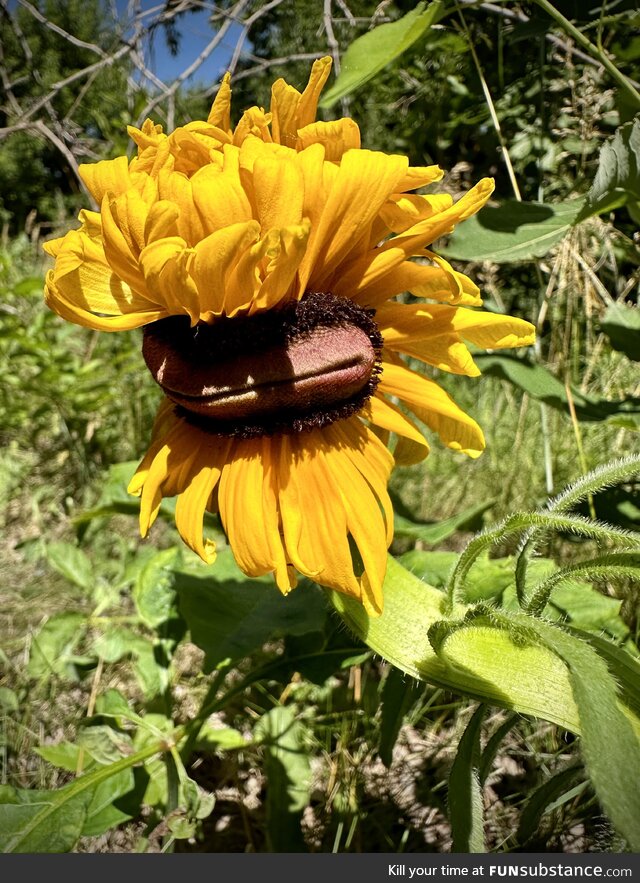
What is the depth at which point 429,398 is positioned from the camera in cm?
113

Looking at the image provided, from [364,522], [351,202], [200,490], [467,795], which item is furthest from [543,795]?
[351,202]

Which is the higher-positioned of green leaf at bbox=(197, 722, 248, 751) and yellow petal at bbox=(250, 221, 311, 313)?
yellow petal at bbox=(250, 221, 311, 313)

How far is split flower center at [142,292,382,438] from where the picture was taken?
984mm

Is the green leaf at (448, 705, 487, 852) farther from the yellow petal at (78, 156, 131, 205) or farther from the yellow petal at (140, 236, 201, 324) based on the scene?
the yellow petal at (78, 156, 131, 205)

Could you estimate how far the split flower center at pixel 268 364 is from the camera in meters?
0.98

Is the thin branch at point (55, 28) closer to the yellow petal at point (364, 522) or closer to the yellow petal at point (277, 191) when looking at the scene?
the yellow petal at point (277, 191)

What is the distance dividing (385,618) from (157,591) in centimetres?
92

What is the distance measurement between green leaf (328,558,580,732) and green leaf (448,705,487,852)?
0.08 metres

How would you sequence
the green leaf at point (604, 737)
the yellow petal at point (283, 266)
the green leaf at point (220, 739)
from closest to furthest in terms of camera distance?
the green leaf at point (604, 737) → the yellow petal at point (283, 266) → the green leaf at point (220, 739)

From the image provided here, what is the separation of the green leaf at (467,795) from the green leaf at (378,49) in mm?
1151

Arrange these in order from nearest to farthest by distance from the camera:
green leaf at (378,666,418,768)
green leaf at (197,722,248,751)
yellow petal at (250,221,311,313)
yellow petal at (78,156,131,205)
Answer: yellow petal at (250,221,311,313)
yellow petal at (78,156,131,205)
green leaf at (378,666,418,768)
green leaf at (197,722,248,751)

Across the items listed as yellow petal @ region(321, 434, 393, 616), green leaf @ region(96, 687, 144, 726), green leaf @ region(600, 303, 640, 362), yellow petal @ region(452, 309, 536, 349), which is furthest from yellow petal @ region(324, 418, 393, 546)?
green leaf @ region(600, 303, 640, 362)

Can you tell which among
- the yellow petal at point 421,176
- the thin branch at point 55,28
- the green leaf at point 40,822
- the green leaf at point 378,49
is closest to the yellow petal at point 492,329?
the yellow petal at point 421,176

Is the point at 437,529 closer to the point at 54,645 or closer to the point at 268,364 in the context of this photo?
the point at 268,364
